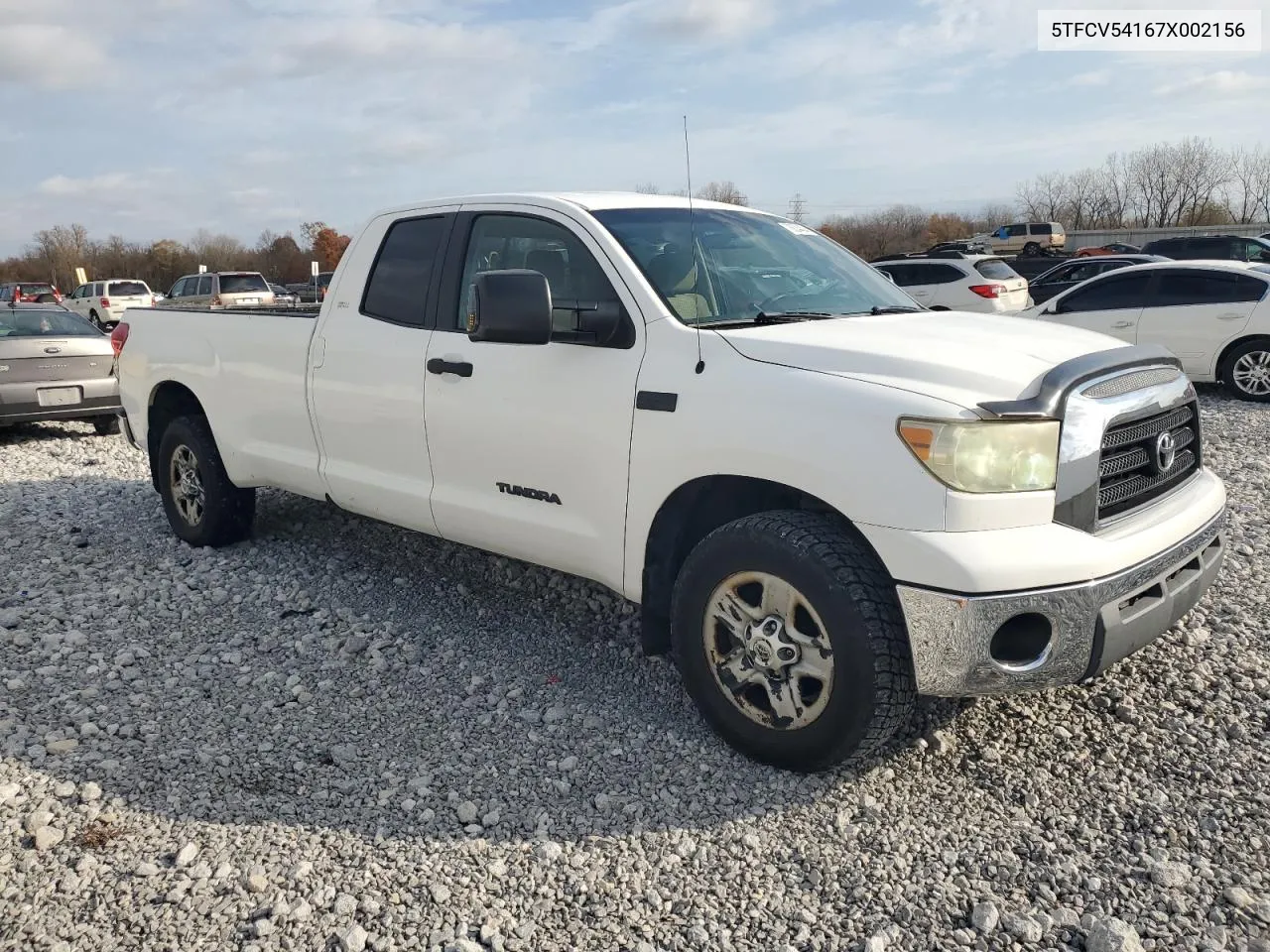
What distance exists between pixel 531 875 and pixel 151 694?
2084 millimetres

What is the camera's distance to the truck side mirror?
11.3 feet

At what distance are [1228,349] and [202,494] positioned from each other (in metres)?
10.3

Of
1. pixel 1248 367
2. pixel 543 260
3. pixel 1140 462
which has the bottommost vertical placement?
pixel 1248 367

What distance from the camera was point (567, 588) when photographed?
5.10 m

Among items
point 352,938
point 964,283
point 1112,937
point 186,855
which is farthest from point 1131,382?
point 964,283

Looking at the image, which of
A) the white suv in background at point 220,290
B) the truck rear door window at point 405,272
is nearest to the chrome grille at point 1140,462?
the truck rear door window at point 405,272

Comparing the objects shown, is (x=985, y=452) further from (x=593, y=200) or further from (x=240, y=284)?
(x=240, y=284)

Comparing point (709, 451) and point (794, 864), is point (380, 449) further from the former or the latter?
point (794, 864)

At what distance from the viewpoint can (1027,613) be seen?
280cm

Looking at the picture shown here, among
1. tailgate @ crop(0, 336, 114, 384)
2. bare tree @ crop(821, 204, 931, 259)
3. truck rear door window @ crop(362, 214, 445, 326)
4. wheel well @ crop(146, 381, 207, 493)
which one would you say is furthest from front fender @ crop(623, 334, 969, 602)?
bare tree @ crop(821, 204, 931, 259)

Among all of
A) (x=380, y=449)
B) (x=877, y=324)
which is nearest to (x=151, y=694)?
(x=380, y=449)

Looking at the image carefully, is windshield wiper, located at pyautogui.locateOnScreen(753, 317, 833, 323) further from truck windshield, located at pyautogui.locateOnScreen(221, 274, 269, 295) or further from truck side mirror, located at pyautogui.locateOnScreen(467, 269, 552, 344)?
truck windshield, located at pyautogui.locateOnScreen(221, 274, 269, 295)

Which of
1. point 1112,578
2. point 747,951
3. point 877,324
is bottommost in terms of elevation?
point 747,951

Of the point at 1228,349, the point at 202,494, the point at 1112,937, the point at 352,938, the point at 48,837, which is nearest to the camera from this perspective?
the point at 1112,937
